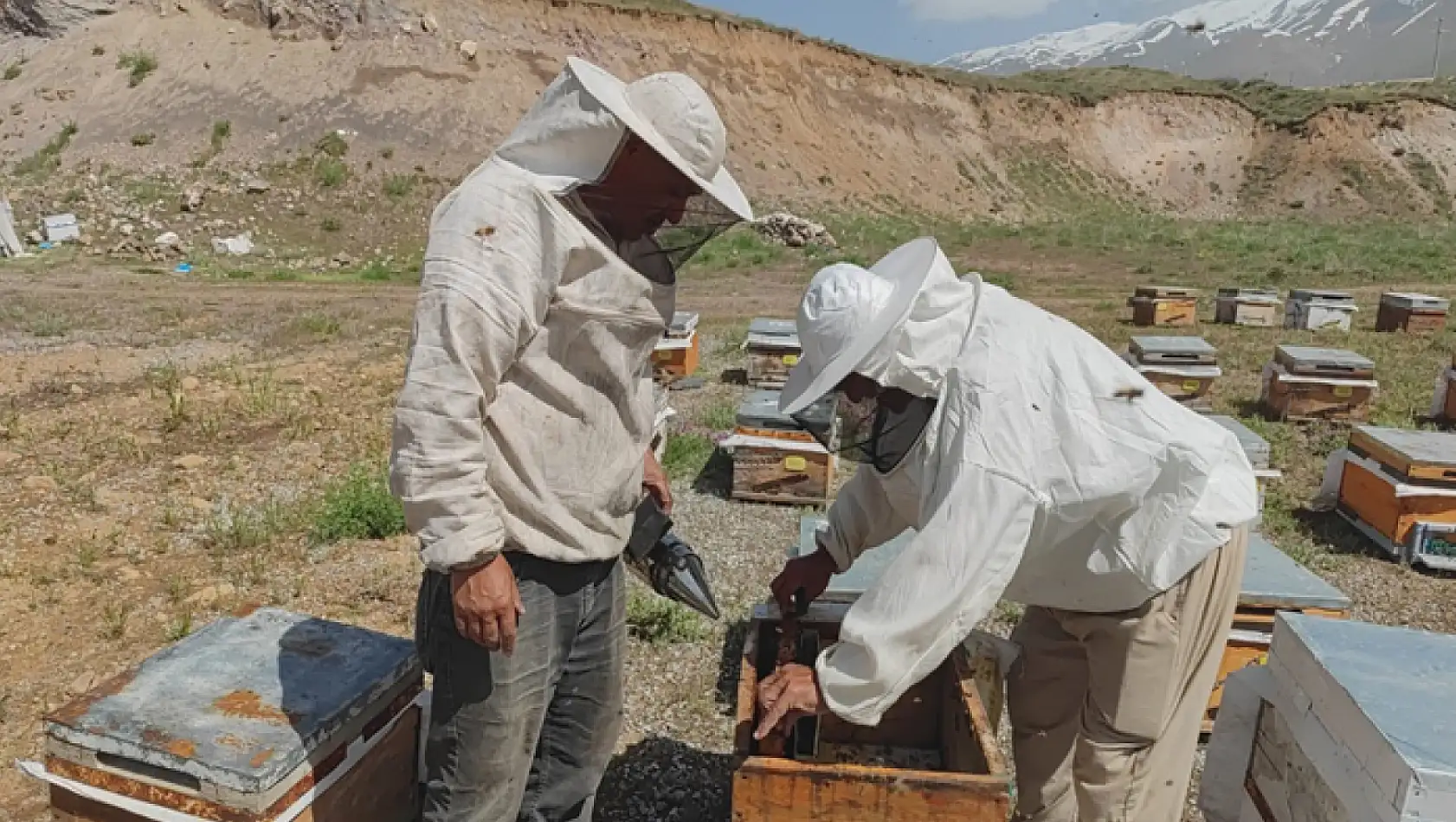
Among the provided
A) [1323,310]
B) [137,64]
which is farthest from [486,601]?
[137,64]

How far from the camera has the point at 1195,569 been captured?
87.0 inches

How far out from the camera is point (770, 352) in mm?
7922

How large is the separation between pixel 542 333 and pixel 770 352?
19.8 feet

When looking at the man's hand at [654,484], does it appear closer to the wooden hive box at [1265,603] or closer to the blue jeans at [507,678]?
the blue jeans at [507,678]

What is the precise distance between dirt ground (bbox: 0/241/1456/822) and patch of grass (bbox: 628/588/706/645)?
0.05 metres

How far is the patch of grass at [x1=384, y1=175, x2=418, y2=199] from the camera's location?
19.5m

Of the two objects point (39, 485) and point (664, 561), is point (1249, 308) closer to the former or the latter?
point (664, 561)

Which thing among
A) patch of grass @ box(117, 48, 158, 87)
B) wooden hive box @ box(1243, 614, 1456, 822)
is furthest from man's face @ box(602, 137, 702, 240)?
patch of grass @ box(117, 48, 158, 87)

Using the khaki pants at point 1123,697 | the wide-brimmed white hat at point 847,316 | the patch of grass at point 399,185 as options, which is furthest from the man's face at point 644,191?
the patch of grass at point 399,185

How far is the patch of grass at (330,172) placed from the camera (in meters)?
19.5

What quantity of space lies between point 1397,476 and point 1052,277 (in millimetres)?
13316

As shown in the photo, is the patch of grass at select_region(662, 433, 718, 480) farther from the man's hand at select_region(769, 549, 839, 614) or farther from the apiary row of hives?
the apiary row of hives

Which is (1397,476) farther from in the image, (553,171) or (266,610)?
(266,610)

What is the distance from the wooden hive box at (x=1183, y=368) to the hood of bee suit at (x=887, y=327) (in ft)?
20.1
